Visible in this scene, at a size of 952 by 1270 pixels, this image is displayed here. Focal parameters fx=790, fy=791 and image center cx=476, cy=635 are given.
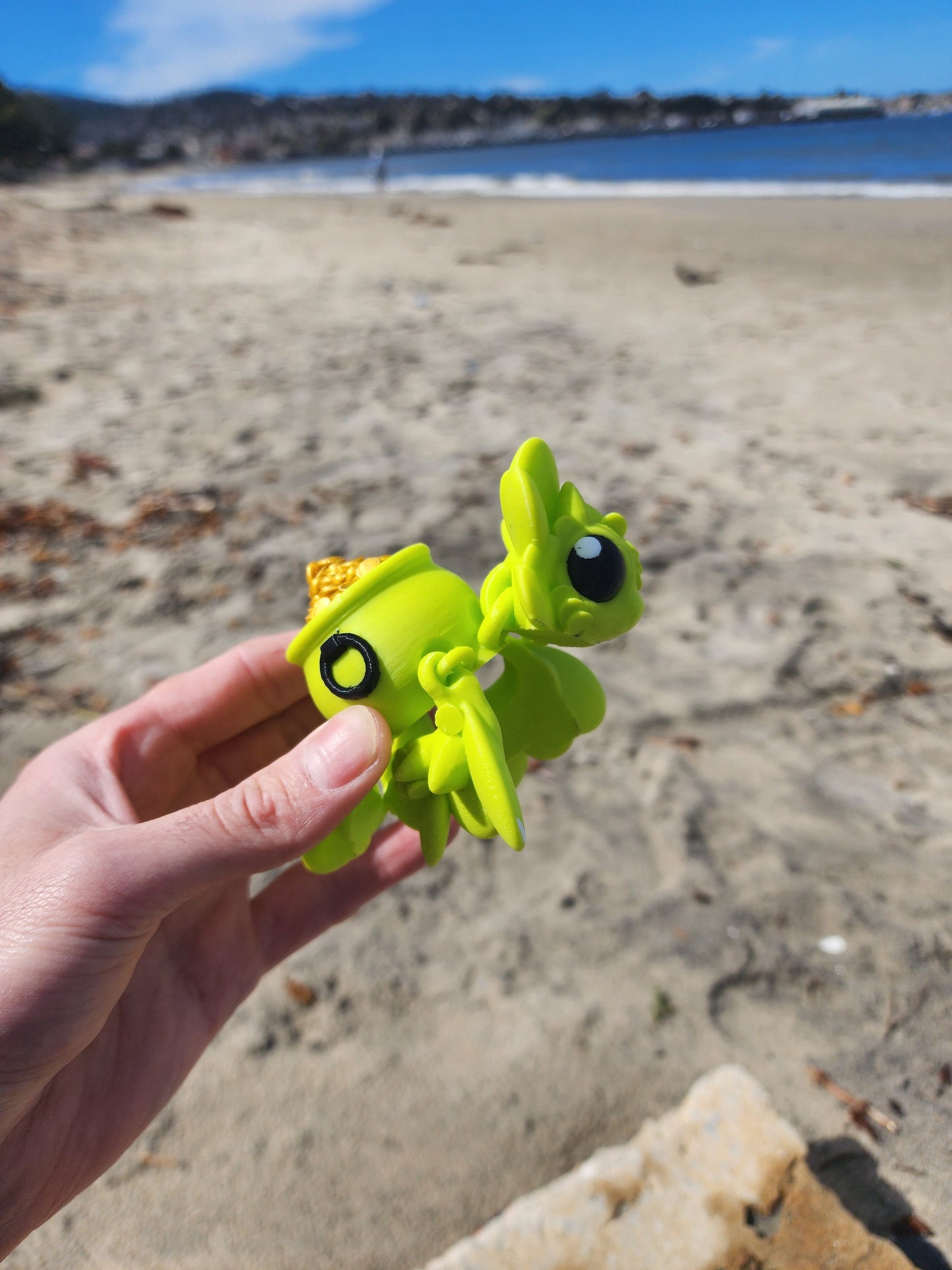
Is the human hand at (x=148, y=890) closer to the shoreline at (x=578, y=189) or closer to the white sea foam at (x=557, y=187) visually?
the shoreline at (x=578, y=189)

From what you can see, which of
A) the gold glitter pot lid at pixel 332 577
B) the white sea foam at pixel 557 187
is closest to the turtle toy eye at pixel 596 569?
the gold glitter pot lid at pixel 332 577

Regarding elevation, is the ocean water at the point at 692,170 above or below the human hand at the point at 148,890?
above

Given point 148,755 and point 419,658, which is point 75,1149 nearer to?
point 148,755

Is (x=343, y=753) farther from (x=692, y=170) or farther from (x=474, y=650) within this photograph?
(x=692, y=170)

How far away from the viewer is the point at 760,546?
418 centimetres

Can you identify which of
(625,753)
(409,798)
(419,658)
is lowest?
(625,753)

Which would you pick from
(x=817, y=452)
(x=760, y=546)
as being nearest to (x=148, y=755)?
(x=760, y=546)

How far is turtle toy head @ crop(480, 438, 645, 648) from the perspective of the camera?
1.45 meters

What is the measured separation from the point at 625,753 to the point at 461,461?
2.62m

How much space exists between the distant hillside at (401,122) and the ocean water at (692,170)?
42.6ft

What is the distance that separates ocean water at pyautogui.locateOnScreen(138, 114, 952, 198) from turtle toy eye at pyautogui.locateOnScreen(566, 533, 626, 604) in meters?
20.2

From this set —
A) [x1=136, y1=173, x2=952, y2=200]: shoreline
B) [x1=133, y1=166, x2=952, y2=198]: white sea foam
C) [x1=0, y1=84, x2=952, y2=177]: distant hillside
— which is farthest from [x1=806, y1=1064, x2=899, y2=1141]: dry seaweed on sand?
[x1=0, y1=84, x2=952, y2=177]: distant hillside

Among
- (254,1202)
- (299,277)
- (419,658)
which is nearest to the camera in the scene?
(419,658)

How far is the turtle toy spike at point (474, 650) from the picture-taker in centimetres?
146
